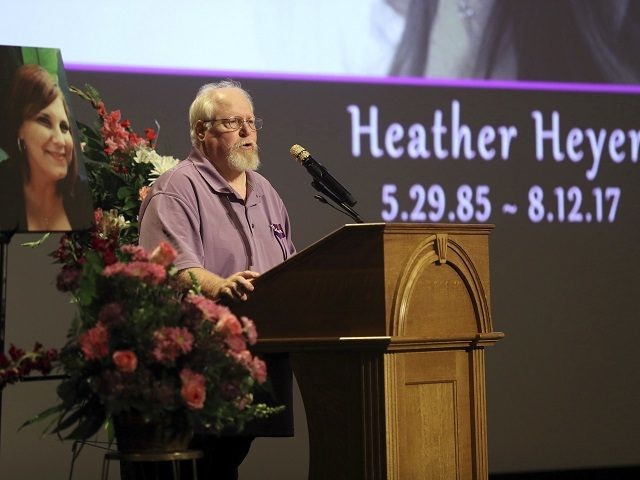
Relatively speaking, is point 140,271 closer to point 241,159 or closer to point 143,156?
point 241,159

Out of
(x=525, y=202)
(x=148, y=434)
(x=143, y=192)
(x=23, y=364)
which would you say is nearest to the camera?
(x=148, y=434)

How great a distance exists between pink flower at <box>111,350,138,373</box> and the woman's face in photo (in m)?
0.67

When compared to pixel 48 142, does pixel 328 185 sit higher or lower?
lower

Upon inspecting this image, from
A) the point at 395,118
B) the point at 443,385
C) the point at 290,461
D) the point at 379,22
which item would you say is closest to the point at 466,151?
the point at 395,118

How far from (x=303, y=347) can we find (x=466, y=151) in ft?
8.83

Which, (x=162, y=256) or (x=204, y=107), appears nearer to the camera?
(x=162, y=256)

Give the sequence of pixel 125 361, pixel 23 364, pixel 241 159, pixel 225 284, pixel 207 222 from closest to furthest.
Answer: pixel 125 361 < pixel 23 364 < pixel 225 284 < pixel 207 222 < pixel 241 159

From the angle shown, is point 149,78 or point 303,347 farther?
point 149,78

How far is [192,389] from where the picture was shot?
244cm

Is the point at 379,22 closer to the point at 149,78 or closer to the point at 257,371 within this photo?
the point at 149,78

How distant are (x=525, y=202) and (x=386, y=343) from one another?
295cm

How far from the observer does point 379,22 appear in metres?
5.23

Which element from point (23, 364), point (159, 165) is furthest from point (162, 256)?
point (159, 165)

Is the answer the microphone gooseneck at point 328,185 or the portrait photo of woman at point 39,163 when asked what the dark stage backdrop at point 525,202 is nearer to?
the microphone gooseneck at point 328,185
